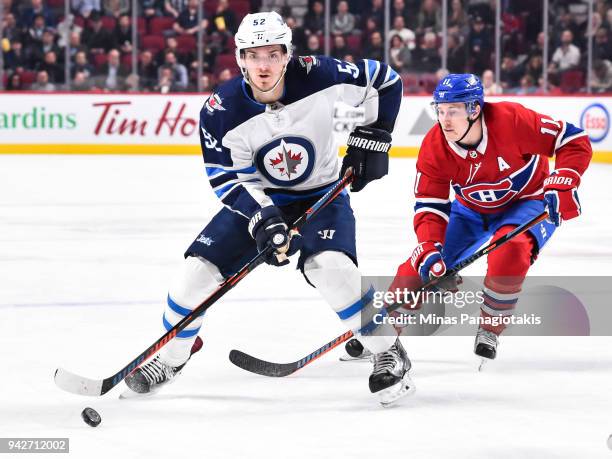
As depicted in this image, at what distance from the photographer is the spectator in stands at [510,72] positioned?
11.4 metres

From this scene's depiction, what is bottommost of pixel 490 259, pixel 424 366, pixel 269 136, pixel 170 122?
pixel 170 122

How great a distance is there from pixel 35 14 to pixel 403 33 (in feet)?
12.2

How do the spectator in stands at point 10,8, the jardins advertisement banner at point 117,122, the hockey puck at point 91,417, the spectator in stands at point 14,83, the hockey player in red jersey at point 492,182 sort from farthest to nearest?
the spectator in stands at point 10,8 < the spectator in stands at point 14,83 < the jardins advertisement banner at point 117,122 < the hockey player in red jersey at point 492,182 < the hockey puck at point 91,417

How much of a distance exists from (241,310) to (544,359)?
1252mm

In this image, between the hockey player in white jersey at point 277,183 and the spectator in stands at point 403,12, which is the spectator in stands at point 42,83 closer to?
the spectator in stands at point 403,12

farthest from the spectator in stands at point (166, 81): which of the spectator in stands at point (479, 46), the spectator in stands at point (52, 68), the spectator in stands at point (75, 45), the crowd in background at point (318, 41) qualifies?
the spectator in stands at point (479, 46)

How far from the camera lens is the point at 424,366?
3.44 meters

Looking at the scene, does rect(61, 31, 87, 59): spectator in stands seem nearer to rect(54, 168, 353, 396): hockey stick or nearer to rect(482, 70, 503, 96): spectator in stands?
rect(482, 70, 503, 96): spectator in stands

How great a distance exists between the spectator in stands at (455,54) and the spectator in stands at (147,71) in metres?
2.96

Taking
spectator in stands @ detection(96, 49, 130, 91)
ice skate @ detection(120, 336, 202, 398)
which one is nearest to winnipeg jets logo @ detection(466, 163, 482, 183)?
ice skate @ detection(120, 336, 202, 398)

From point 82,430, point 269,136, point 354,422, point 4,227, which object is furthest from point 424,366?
point 4,227

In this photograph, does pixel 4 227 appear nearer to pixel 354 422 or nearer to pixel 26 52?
pixel 354 422

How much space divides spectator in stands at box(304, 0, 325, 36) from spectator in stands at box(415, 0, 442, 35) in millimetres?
975

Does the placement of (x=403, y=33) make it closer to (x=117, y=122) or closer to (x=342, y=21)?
(x=342, y=21)
